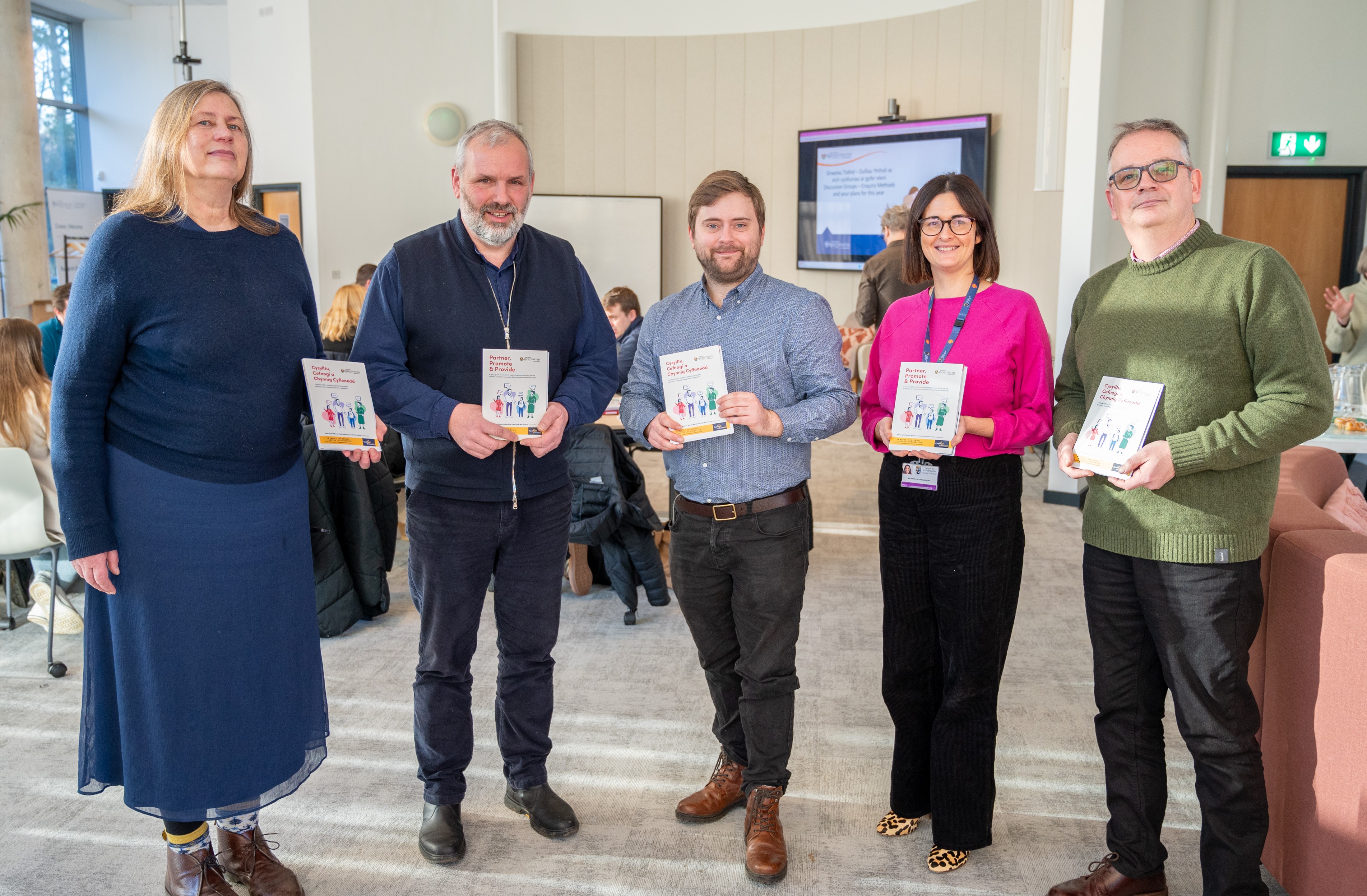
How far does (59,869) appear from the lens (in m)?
2.35

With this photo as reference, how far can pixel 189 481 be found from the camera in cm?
201

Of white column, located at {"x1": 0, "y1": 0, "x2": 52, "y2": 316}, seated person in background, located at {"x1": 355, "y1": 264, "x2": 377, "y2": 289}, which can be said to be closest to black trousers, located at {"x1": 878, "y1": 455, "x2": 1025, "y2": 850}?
seated person in background, located at {"x1": 355, "y1": 264, "x2": 377, "y2": 289}

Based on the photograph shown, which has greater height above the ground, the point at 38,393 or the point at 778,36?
the point at 778,36

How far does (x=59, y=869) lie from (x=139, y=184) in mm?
1631

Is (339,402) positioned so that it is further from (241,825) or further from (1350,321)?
(1350,321)

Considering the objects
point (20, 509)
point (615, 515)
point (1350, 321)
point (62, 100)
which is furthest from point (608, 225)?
point (62, 100)

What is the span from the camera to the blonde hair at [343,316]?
18.7ft

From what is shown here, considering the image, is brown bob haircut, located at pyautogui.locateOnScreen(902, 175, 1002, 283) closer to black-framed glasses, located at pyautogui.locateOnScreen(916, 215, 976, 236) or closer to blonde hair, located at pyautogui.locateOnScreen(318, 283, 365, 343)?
black-framed glasses, located at pyautogui.locateOnScreen(916, 215, 976, 236)

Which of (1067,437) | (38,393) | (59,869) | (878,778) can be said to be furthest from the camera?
(38,393)

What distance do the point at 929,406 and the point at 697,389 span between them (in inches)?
20.0

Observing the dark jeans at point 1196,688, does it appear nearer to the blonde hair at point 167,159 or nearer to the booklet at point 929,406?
the booklet at point 929,406

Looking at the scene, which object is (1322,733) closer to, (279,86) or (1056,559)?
(1056,559)

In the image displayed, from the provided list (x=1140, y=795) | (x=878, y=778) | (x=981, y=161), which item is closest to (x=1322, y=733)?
(x=1140, y=795)

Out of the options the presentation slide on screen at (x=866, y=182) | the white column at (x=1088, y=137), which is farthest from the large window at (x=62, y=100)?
the white column at (x=1088, y=137)
